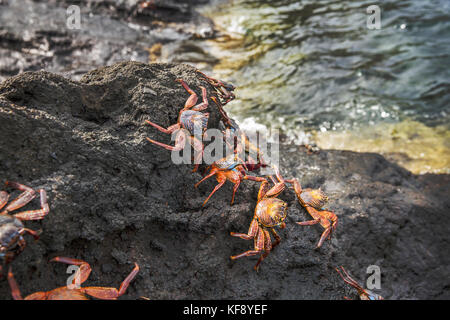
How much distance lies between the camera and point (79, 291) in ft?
6.69

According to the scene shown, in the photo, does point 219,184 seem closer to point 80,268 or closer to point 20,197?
point 80,268

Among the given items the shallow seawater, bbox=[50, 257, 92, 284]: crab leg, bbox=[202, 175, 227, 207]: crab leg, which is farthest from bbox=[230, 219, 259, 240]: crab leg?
the shallow seawater

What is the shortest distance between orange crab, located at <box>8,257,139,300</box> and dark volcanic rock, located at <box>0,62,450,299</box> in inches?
2.1

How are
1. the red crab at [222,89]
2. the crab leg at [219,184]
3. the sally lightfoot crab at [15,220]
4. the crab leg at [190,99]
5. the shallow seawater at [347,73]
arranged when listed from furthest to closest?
the shallow seawater at [347,73]
the red crab at [222,89]
the crab leg at [190,99]
the crab leg at [219,184]
the sally lightfoot crab at [15,220]

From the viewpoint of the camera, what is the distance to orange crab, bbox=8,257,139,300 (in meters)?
1.92

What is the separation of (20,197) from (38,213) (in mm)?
146

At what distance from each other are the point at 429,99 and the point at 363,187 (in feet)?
16.0

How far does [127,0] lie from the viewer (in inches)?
398

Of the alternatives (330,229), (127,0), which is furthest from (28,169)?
(127,0)

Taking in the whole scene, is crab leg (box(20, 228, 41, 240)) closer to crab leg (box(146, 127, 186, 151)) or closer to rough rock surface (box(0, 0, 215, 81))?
crab leg (box(146, 127, 186, 151))

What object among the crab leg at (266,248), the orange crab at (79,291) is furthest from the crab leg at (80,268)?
the crab leg at (266,248)

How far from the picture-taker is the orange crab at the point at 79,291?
1917 millimetres

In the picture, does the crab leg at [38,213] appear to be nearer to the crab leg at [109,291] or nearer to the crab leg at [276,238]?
the crab leg at [109,291]

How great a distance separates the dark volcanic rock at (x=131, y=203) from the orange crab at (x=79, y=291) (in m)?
0.05
